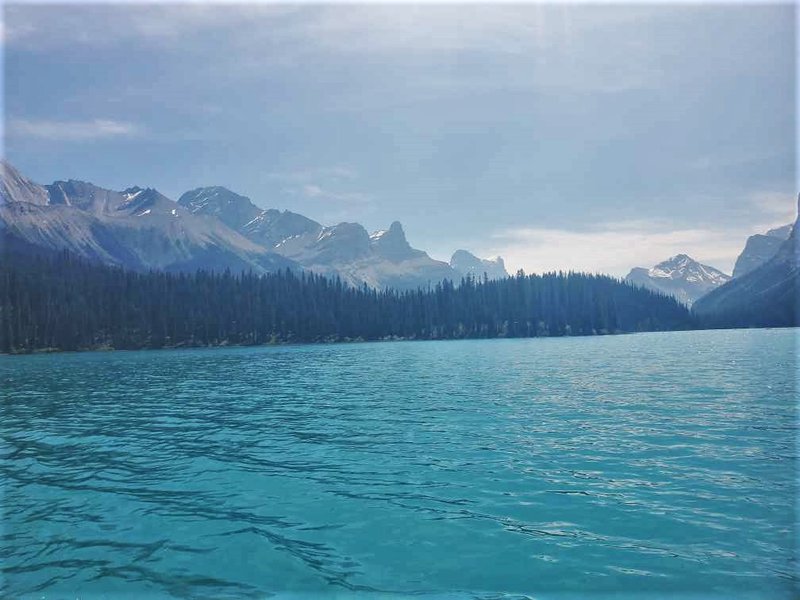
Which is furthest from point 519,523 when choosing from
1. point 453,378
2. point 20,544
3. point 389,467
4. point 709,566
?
point 453,378

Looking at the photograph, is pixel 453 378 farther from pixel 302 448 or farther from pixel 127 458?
pixel 127 458

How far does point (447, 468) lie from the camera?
21.5 meters

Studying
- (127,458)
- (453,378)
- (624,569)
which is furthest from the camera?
(453,378)

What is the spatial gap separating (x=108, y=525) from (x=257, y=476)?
609 cm

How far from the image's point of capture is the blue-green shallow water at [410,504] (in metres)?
12.2

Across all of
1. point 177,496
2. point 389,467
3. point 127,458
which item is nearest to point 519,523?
point 389,467

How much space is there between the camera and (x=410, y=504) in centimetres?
1727

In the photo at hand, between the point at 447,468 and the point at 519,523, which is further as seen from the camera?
the point at 447,468

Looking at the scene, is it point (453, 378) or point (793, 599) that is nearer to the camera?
point (793, 599)

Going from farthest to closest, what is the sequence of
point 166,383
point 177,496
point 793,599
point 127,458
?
point 166,383 < point 127,458 < point 177,496 < point 793,599

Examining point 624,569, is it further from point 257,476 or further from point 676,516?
point 257,476

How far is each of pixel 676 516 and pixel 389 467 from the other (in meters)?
11.3

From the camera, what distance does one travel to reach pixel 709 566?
40.5 ft

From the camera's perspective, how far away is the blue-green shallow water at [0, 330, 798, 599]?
1221 cm
